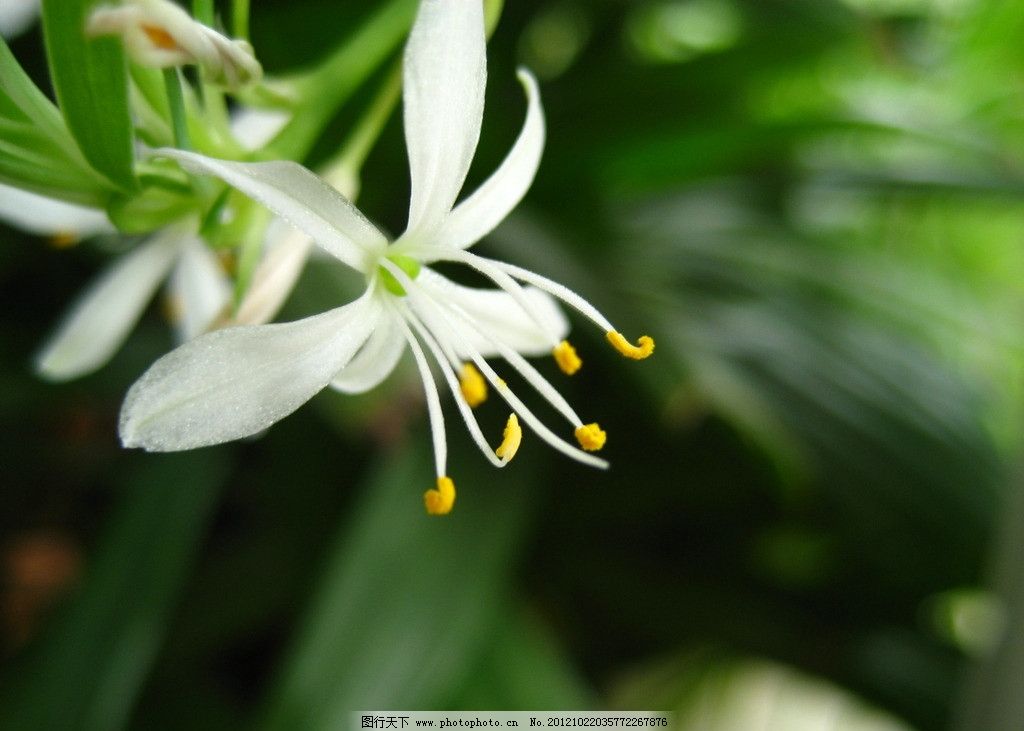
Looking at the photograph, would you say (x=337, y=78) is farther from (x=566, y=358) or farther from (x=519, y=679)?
(x=519, y=679)

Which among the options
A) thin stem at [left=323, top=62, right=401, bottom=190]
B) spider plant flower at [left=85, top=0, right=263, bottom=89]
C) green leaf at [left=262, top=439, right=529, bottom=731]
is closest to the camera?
spider plant flower at [left=85, top=0, right=263, bottom=89]

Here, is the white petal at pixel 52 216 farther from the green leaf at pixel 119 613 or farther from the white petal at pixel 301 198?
→ the green leaf at pixel 119 613

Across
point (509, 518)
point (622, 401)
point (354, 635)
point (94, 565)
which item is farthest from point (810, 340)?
point (94, 565)

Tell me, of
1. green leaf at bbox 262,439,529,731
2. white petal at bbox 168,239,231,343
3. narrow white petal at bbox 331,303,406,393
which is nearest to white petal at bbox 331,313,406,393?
narrow white petal at bbox 331,303,406,393

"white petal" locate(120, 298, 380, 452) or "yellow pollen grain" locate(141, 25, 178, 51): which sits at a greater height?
"yellow pollen grain" locate(141, 25, 178, 51)

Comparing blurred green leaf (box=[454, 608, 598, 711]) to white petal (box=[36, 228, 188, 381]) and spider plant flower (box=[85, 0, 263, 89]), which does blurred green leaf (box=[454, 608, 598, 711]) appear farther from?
spider plant flower (box=[85, 0, 263, 89])

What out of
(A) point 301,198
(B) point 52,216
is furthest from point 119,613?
(A) point 301,198

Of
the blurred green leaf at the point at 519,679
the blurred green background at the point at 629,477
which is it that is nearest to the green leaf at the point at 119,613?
the blurred green background at the point at 629,477
